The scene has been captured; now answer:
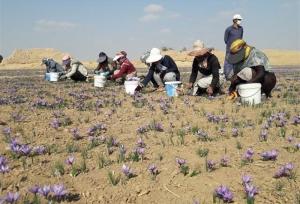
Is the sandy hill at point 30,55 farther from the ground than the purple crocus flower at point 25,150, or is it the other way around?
the purple crocus flower at point 25,150

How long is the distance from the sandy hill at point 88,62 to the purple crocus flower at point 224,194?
178 feet

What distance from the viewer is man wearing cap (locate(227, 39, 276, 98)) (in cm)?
1014

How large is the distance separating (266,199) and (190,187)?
77cm

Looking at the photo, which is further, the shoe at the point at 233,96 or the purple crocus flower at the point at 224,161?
the shoe at the point at 233,96

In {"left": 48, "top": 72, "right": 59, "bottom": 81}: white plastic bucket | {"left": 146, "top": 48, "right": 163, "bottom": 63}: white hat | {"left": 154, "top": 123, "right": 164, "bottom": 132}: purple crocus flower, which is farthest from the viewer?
{"left": 48, "top": 72, "right": 59, "bottom": 81}: white plastic bucket

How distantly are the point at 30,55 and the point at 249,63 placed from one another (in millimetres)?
81202

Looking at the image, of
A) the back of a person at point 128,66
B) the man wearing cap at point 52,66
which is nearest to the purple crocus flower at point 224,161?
the back of a person at point 128,66

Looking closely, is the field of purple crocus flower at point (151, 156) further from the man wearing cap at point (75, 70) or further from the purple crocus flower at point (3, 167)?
the man wearing cap at point (75, 70)

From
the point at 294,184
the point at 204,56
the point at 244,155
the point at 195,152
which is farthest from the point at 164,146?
the point at 204,56

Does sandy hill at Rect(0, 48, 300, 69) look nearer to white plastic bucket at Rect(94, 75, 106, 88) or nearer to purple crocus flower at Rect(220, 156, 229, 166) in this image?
white plastic bucket at Rect(94, 75, 106, 88)

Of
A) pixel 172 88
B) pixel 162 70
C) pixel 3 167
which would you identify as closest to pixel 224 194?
pixel 3 167

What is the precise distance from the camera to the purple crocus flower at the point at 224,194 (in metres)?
4.04

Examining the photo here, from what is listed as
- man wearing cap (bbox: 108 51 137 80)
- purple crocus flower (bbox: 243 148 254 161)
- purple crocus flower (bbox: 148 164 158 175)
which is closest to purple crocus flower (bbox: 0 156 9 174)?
purple crocus flower (bbox: 148 164 158 175)

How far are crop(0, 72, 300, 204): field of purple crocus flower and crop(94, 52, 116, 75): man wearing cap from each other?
7.13m
